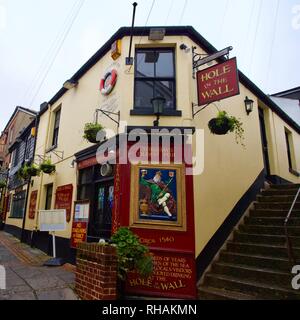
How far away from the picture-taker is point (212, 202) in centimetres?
617

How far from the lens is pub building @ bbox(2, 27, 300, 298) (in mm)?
5387

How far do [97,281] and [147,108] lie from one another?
153 inches

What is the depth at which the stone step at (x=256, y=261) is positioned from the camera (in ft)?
16.3

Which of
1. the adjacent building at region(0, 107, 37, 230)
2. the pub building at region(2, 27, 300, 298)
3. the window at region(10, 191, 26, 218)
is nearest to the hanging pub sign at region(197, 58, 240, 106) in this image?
the pub building at region(2, 27, 300, 298)

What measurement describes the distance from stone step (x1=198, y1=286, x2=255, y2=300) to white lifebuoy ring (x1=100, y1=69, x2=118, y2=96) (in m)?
5.26

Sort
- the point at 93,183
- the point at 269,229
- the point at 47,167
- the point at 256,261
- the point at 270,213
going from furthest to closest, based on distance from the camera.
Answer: the point at 47,167, the point at 93,183, the point at 270,213, the point at 269,229, the point at 256,261

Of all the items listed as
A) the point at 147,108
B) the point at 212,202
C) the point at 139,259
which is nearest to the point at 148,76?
the point at 147,108

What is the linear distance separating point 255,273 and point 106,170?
13.0 ft

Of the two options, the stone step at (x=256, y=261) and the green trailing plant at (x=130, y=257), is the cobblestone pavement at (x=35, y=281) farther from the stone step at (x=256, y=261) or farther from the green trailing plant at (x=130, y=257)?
the stone step at (x=256, y=261)

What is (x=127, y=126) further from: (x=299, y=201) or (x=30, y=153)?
(x=30, y=153)

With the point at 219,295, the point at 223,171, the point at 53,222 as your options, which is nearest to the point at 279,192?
the point at 223,171

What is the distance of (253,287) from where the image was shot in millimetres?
4711

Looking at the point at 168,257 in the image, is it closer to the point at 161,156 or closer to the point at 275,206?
the point at 161,156

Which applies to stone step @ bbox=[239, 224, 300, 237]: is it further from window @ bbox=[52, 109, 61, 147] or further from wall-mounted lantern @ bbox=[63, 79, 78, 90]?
window @ bbox=[52, 109, 61, 147]
